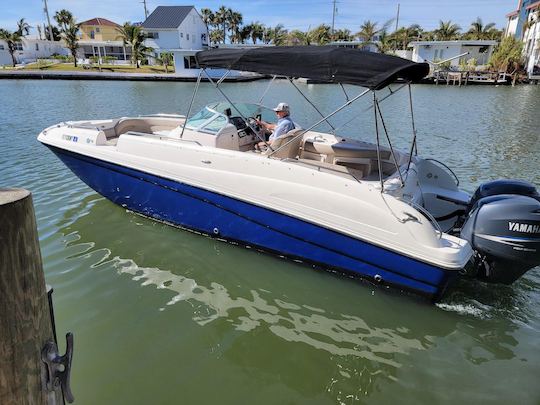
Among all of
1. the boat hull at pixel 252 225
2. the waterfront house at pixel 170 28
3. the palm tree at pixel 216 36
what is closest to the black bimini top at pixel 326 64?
the boat hull at pixel 252 225

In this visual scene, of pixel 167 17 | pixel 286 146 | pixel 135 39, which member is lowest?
pixel 286 146

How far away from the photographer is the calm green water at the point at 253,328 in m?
3.28

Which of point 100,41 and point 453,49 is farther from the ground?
point 100,41

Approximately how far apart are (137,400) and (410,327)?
269 centimetres

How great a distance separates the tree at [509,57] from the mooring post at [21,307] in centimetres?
4827

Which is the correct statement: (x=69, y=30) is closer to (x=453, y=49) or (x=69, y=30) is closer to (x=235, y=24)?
(x=235, y=24)

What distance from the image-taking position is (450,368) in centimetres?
352

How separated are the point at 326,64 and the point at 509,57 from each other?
4498 centimetres

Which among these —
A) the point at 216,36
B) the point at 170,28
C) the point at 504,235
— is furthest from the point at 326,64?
the point at 216,36

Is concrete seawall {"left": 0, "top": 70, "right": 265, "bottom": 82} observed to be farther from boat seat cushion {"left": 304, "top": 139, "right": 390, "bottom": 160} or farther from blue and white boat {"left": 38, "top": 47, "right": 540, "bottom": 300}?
boat seat cushion {"left": 304, "top": 139, "right": 390, "bottom": 160}

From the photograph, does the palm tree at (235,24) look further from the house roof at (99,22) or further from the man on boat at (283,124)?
the man on boat at (283,124)

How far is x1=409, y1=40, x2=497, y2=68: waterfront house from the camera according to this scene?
154 feet

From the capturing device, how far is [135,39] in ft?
154

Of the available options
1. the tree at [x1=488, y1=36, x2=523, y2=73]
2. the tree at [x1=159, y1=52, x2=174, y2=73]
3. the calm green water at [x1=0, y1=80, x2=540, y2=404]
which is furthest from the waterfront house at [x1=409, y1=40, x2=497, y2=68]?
the calm green water at [x1=0, y1=80, x2=540, y2=404]
